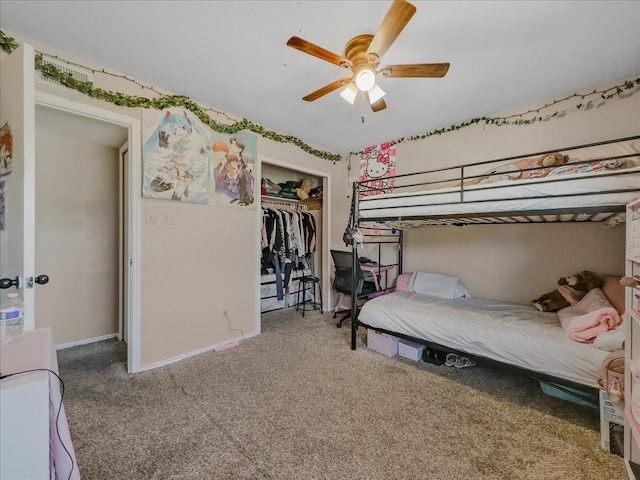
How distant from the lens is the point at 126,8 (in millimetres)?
1464

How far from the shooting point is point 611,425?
53.6 inches

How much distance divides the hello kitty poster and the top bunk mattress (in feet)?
3.94

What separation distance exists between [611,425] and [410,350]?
1.24 metres

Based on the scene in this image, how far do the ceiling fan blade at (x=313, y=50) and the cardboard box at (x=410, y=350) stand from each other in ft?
7.44

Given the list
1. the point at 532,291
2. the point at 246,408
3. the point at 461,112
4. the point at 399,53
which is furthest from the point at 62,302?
the point at 532,291

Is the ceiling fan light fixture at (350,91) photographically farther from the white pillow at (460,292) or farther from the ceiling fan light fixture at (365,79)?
the white pillow at (460,292)

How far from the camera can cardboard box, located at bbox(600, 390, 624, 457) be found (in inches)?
52.2

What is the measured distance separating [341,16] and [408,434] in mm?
Result: 2372

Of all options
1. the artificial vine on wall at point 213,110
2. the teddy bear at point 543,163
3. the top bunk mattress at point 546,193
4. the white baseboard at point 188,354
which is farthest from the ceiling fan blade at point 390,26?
the white baseboard at point 188,354

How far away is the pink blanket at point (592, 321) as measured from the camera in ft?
4.99

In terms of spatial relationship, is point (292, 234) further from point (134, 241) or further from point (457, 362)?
point (457, 362)

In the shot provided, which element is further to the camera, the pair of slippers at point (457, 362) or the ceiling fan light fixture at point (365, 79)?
the pair of slippers at point (457, 362)

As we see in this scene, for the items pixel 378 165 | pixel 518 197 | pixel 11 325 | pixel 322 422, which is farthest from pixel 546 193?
pixel 11 325

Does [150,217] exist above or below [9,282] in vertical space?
above
